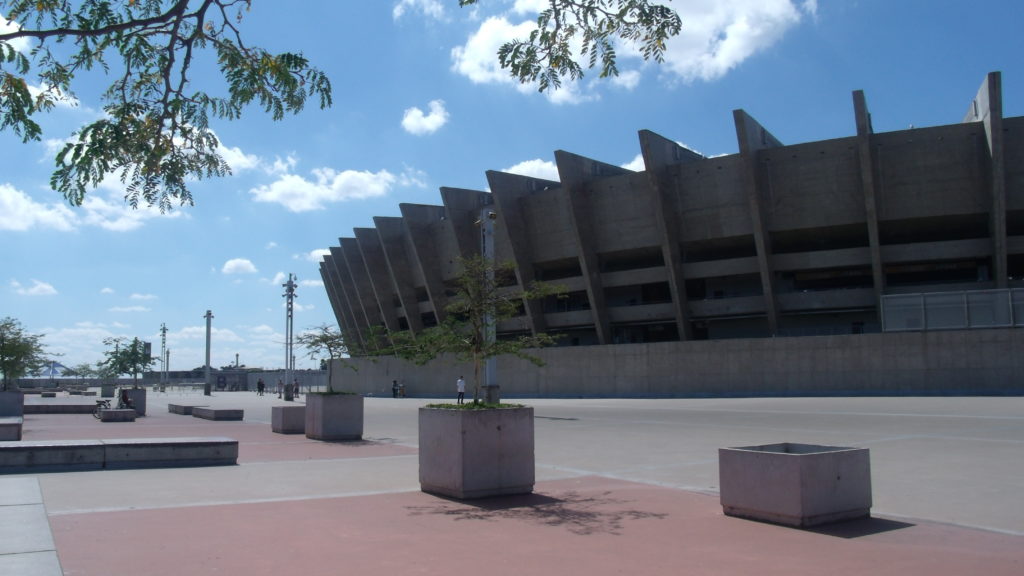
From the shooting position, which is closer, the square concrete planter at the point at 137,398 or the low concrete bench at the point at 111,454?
the low concrete bench at the point at 111,454

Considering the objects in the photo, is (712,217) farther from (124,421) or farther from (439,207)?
(124,421)

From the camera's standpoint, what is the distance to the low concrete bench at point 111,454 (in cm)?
1062

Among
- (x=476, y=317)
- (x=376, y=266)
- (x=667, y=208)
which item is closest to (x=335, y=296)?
(x=376, y=266)

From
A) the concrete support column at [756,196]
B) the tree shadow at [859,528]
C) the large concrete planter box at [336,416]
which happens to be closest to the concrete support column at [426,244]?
the concrete support column at [756,196]

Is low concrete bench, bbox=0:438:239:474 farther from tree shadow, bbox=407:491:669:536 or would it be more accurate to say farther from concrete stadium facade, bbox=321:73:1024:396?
concrete stadium facade, bbox=321:73:1024:396

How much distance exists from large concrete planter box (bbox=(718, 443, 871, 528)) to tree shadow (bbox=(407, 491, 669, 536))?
2.71 ft

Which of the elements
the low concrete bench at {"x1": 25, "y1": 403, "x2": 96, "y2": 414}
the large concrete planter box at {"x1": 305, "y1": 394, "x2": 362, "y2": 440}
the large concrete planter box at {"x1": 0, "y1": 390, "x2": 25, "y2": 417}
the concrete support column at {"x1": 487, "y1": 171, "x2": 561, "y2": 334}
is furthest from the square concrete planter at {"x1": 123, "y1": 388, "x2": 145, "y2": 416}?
the concrete support column at {"x1": 487, "y1": 171, "x2": 561, "y2": 334}

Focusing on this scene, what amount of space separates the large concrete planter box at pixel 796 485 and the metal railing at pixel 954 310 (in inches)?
1217

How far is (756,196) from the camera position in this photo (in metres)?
40.4

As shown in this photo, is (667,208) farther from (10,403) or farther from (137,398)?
(10,403)

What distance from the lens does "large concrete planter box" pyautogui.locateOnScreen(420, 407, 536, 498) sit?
8562mm

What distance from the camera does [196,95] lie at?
7.10 m

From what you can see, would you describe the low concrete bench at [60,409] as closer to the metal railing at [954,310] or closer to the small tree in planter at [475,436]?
the small tree in planter at [475,436]

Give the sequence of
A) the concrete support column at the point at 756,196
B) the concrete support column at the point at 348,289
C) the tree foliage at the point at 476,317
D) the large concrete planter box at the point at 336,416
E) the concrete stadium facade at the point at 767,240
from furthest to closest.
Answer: the concrete support column at the point at 348,289 < the concrete support column at the point at 756,196 < the concrete stadium facade at the point at 767,240 < the large concrete planter box at the point at 336,416 < the tree foliage at the point at 476,317
